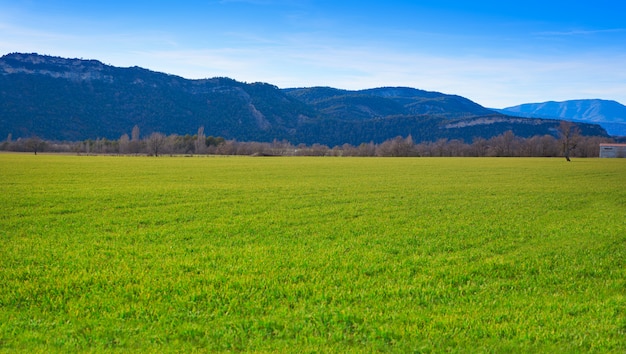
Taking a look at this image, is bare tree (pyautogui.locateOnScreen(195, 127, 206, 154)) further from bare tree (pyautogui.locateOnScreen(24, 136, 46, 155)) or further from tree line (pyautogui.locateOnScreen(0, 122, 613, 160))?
bare tree (pyautogui.locateOnScreen(24, 136, 46, 155))

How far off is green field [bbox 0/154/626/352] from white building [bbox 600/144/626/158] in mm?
148996

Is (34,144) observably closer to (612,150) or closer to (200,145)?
(200,145)

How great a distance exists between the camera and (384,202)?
26.1 m

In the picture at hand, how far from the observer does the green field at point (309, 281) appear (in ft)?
24.5

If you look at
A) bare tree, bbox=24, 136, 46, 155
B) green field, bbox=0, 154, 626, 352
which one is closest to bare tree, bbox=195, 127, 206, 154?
bare tree, bbox=24, 136, 46, 155

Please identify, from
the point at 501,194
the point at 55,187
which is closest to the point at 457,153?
the point at 501,194

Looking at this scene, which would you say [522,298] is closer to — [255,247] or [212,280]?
[212,280]

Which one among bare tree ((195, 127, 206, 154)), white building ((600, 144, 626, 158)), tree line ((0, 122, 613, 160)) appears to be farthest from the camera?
bare tree ((195, 127, 206, 154))

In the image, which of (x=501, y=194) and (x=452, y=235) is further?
(x=501, y=194)

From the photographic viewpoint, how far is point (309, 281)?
33.8 ft

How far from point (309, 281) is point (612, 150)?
552 feet

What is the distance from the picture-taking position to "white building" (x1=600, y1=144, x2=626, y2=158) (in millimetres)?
147250

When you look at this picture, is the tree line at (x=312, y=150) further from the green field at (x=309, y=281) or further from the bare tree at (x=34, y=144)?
the green field at (x=309, y=281)

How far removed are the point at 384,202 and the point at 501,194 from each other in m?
10.2
